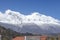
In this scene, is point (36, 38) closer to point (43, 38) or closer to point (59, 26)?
point (43, 38)

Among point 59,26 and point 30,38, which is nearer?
point 30,38

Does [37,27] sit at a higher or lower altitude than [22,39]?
higher

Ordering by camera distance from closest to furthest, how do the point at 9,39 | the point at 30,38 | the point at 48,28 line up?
the point at 30,38 → the point at 9,39 → the point at 48,28

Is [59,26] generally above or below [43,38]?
above

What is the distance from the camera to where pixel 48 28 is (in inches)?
6540

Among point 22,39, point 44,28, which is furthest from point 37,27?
point 22,39

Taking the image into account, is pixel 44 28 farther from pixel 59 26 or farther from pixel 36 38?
pixel 36 38

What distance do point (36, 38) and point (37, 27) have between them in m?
103

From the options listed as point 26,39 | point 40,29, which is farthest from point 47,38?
point 40,29

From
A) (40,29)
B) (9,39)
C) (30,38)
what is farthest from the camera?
(40,29)

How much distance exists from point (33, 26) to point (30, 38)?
368ft

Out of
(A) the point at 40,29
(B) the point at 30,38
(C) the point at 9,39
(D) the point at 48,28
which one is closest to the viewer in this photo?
(B) the point at 30,38

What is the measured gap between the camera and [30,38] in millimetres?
62125

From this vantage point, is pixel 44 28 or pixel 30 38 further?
pixel 44 28
